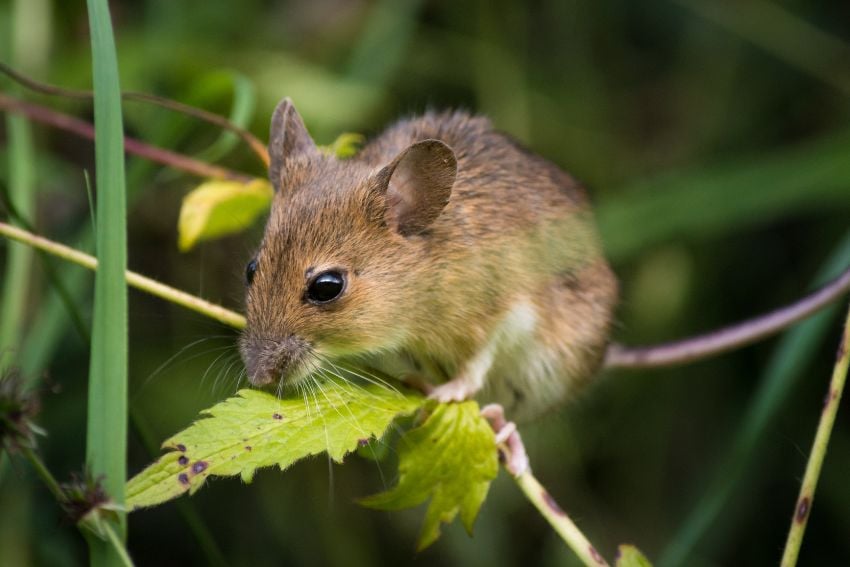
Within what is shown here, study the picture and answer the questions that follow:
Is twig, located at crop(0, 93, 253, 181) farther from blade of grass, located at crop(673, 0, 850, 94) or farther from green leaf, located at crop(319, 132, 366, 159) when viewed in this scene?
blade of grass, located at crop(673, 0, 850, 94)

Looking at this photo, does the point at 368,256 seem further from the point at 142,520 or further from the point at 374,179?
the point at 142,520

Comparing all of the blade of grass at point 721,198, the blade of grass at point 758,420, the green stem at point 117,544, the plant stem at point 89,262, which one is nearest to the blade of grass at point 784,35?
the blade of grass at point 721,198

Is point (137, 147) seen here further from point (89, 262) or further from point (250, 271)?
point (89, 262)

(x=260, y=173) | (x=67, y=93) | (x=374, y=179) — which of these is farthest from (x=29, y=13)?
(x=374, y=179)

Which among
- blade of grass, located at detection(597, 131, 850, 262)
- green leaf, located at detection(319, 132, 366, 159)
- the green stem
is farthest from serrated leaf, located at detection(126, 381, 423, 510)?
blade of grass, located at detection(597, 131, 850, 262)

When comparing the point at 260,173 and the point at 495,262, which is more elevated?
the point at 260,173

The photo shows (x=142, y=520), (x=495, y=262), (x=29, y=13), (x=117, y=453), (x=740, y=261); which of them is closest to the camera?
(x=117, y=453)

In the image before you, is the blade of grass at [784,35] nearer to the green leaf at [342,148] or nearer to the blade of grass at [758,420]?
the blade of grass at [758,420]

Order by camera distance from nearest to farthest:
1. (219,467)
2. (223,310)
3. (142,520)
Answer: (219,467), (223,310), (142,520)
